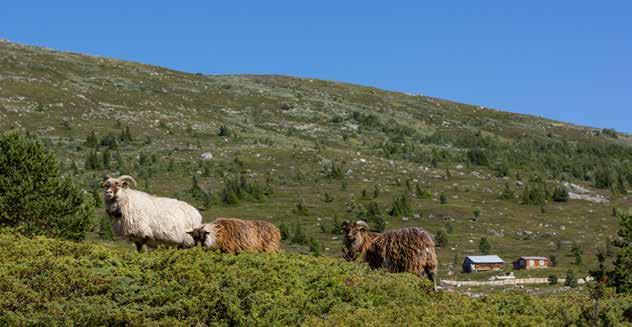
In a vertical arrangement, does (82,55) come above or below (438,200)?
above

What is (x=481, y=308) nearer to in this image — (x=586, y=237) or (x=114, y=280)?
(x=114, y=280)

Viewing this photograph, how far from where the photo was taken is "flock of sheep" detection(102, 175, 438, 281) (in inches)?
725

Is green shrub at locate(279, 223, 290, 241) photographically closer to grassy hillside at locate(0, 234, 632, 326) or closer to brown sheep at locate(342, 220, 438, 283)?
brown sheep at locate(342, 220, 438, 283)

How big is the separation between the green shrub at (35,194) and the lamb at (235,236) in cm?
1583

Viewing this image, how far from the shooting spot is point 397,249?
1858cm

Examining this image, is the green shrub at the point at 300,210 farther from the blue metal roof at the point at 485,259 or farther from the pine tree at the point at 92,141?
the pine tree at the point at 92,141

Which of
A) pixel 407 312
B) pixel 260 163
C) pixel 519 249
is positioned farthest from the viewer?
pixel 260 163

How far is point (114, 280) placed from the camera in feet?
47.6

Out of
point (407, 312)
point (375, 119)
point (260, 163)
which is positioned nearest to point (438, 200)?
point (260, 163)

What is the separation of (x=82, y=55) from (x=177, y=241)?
144m

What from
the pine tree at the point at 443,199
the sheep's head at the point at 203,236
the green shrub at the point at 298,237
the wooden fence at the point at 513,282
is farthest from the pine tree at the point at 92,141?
the sheep's head at the point at 203,236

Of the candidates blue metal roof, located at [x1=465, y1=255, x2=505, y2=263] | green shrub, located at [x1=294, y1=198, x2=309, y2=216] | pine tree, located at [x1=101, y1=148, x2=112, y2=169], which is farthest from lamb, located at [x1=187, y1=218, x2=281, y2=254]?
pine tree, located at [x1=101, y1=148, x2=112, y2=169]

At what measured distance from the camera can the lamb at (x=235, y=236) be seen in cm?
1917

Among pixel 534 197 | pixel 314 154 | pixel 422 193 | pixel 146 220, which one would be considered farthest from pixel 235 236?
pixel 314 154
